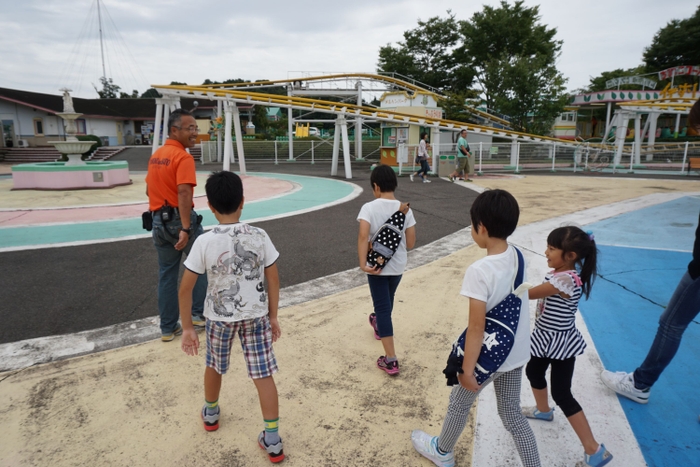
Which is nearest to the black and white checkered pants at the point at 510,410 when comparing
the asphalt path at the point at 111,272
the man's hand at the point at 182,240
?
the man's hand at the point at 182,240

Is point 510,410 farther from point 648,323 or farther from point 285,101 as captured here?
point 285,101

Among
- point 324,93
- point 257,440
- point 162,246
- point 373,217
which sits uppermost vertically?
point 324,93

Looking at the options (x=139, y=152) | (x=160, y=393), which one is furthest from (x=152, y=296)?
(x=139, y=152)

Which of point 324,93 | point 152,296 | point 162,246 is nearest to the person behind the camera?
point 162,246

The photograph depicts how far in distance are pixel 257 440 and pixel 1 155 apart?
125ft

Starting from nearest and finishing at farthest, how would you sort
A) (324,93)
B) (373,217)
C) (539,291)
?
(539,291) → (373,217) → (324,93)

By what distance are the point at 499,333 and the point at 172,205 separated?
291cm

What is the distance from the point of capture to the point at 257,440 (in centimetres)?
250

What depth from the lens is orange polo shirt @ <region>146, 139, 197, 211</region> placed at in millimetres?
3561

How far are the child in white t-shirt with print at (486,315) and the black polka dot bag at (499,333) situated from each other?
0.10ft

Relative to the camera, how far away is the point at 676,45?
134 feet

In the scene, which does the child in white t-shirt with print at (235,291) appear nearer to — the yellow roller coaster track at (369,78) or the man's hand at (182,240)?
the man's hand at (182,240)

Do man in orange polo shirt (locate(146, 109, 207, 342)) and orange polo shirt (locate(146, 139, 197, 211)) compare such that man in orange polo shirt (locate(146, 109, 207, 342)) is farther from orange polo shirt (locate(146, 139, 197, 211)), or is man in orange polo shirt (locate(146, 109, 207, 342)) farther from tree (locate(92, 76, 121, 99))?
tree (locate(92, 76, 121, 99))

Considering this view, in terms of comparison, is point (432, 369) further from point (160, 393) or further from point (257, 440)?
point (160, 393)
